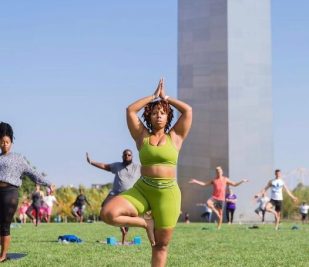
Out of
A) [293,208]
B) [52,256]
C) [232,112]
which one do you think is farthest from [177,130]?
[293,208]

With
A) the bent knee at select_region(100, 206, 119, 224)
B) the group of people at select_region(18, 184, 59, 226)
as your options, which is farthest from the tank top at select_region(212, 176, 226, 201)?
the bent knee at select_region(100, 206, 119, 224)

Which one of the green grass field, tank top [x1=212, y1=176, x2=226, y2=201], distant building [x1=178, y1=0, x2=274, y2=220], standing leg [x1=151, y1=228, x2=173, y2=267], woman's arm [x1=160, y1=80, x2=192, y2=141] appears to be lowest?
the green grass field

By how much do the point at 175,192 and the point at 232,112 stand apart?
34965 mm

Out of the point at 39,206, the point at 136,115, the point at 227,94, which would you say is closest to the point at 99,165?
the point at 136,115

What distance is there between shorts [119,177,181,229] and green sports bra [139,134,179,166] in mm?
178

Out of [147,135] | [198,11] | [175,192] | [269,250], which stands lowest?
[269,250]

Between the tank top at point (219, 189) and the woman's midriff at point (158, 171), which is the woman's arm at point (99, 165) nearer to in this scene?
the woman's midriff at point (158, 171)

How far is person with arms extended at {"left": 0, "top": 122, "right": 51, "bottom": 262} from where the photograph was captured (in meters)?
9.80

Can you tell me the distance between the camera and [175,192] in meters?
7.23

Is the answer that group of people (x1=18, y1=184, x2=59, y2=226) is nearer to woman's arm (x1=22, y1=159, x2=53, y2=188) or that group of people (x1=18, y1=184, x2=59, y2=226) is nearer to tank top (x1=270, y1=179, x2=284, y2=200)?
tank top (x1=270, y1=179, x2=284, y2=200)

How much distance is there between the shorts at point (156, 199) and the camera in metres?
7.10

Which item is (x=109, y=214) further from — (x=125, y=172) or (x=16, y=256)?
(x=125, y=172)

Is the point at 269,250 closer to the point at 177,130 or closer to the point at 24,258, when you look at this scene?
the point at 24,258

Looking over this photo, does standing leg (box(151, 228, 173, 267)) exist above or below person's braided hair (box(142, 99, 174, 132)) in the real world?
below
